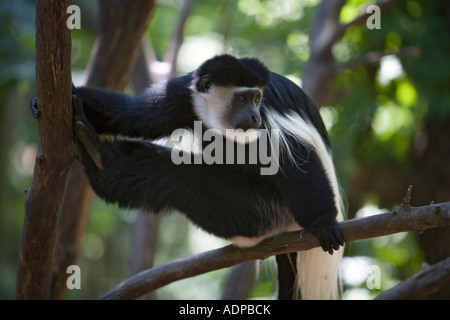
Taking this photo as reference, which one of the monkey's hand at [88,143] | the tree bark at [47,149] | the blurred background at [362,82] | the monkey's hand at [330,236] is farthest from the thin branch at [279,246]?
the blurred background at [362,82]

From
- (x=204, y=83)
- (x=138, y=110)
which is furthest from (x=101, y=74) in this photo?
(x=204, y=83)

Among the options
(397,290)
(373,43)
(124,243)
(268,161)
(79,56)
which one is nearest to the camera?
(268,161)

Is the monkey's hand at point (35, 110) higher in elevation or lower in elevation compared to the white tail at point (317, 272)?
higher

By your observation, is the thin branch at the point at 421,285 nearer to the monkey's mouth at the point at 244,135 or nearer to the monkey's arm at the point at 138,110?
the monkey's mouth at the point at 244,135

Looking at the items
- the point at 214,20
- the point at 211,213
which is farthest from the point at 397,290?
the point at 214,20

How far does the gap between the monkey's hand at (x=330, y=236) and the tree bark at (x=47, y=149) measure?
1048 mm

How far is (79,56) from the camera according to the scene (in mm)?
5660

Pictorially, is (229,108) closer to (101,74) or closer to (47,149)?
(47,149)

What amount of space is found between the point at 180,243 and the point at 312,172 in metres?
5.99

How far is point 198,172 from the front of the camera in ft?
7.49

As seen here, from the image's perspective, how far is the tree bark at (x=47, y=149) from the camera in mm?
1827

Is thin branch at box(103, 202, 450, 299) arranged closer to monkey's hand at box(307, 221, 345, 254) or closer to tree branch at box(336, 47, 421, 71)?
monkey's hand at box(307, 221, 345, 254)

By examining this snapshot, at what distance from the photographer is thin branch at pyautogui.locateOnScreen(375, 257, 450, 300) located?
8.15 ft
